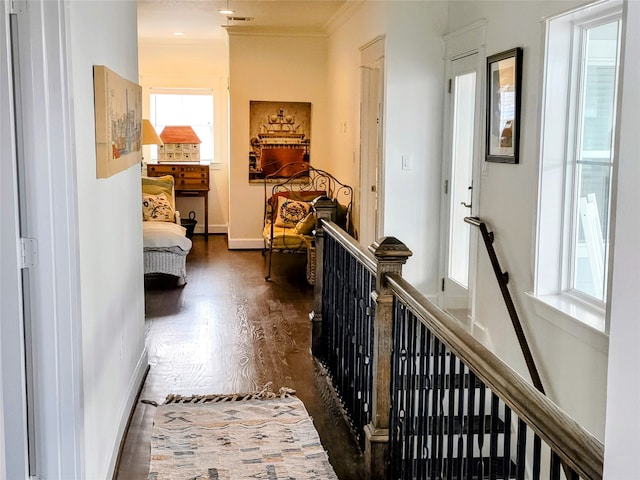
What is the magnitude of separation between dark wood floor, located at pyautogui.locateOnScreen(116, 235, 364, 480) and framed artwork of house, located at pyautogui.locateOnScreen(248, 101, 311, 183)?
172 centimetres

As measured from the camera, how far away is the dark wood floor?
349 cm

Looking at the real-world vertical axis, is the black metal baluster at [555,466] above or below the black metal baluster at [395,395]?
above

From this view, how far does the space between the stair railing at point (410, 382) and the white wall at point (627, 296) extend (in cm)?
17

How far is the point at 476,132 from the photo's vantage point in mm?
5039

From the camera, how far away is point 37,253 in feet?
6.96

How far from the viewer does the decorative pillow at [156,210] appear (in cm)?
750

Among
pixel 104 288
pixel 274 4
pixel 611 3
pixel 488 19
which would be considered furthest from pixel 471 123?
pixel 104 288

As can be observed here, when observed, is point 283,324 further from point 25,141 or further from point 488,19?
point 25,141

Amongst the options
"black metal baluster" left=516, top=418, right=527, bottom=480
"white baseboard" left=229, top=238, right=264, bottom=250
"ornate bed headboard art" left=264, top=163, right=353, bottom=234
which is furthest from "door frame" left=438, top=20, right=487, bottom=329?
"white baseboard" left=229, top=238, right=264, bottom=250

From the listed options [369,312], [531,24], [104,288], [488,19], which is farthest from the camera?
[488,19]

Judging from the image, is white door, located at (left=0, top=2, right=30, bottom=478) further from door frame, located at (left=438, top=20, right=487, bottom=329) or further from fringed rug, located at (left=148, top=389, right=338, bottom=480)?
door frame, located at (left=438, top=20, right=487, bottom=329)

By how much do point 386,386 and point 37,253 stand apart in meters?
1.45

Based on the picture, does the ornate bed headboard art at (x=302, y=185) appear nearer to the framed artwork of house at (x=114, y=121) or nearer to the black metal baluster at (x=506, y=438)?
the framed artwork of house at (x=114, y=121)

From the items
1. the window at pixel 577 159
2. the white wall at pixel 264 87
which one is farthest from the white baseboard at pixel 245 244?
the window at pixel 577 159
